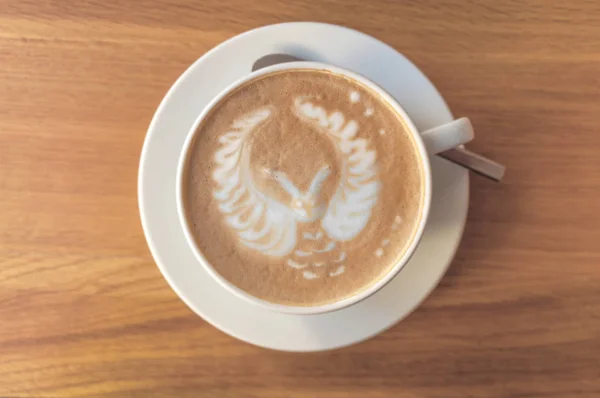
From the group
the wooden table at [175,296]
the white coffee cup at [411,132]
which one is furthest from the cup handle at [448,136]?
the wooden table at [175,296]

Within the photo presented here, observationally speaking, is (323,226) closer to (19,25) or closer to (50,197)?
(50,197)

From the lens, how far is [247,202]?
0.87 metres

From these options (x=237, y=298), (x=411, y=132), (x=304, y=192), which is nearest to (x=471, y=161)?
(x=411, y=132)

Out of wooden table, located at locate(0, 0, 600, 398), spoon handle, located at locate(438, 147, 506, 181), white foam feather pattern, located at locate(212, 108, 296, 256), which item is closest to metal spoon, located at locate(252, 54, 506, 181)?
spoon handle, located at locate(438, 147, 506, 181)

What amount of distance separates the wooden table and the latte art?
0.24m

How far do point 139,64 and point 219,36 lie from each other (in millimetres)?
158

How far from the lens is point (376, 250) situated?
868 millimetres

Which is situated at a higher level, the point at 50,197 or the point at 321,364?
the point at 50,197

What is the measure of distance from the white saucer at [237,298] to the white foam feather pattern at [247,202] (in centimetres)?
12

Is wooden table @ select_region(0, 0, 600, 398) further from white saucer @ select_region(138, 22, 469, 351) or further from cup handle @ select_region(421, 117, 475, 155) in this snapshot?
cup handle @ select_region(421, 117, 475, 155)

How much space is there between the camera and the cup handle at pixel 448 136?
2.79ft

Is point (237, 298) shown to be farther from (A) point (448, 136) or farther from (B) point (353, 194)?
(A) point (448, 136)

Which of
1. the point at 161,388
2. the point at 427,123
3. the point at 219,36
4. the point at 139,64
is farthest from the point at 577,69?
the point at 161,388

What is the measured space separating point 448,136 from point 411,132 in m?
0.06
